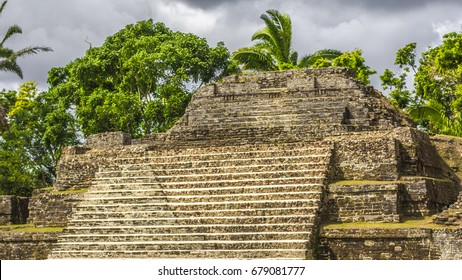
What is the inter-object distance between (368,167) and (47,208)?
283 inches

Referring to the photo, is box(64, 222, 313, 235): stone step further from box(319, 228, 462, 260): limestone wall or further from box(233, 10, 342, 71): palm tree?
box(233, 10, 342, 71): palm tree

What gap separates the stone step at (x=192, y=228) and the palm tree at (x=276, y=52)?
15.5 m

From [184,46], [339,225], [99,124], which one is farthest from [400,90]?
[339,225]

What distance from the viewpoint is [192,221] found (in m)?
16.1

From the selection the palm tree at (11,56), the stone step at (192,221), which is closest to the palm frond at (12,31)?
the palm tree at (11,56)

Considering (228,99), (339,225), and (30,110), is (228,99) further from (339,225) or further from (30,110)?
(30,110)

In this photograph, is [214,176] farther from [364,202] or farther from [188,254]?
[364,202]

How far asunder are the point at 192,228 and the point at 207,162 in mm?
2176

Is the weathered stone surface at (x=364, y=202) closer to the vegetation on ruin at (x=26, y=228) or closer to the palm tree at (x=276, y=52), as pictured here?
the vegetation on ruin at (x=26, y=228)

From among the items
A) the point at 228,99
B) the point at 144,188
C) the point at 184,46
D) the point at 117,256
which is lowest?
the point at 117,256

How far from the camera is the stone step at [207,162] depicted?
17.0 metres

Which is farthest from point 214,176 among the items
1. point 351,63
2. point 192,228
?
point 351,63

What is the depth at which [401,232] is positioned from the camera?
14.8 m

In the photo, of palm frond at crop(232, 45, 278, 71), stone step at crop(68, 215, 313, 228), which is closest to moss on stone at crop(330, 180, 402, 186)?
stone step at crop(68, 215, 313, 228)
